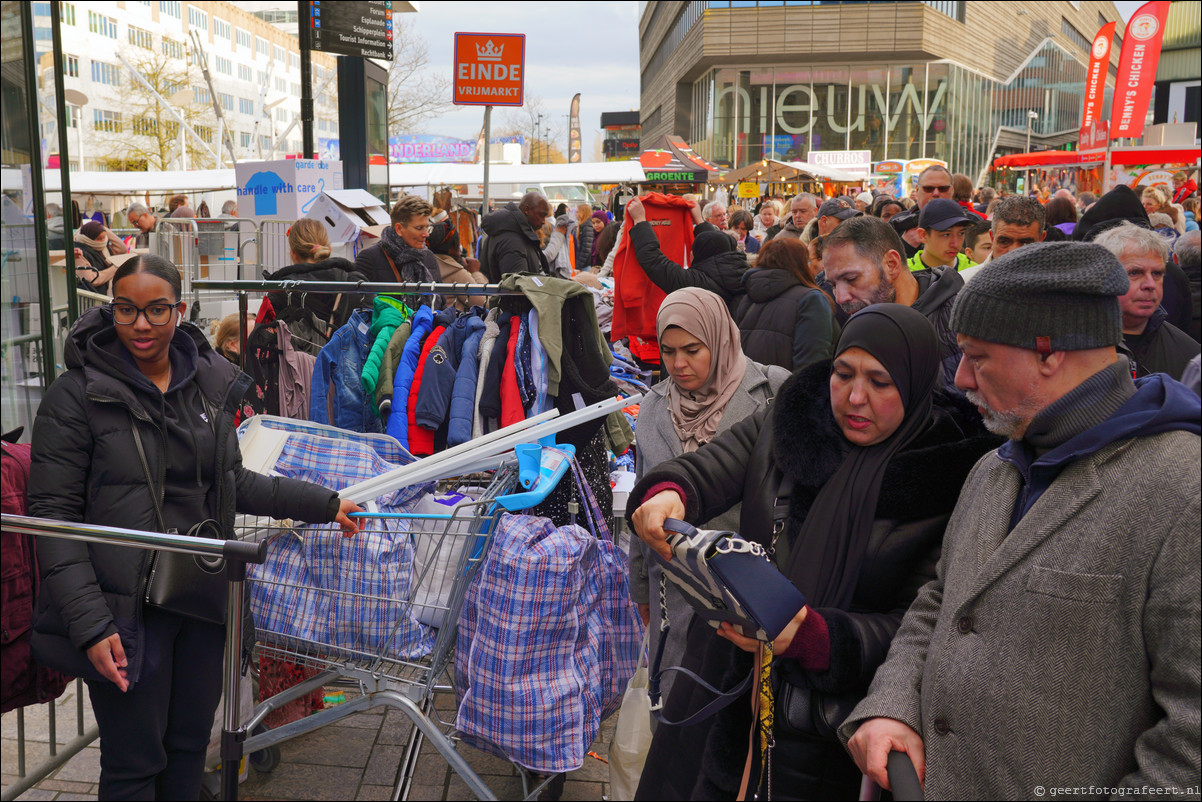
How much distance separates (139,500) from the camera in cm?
286

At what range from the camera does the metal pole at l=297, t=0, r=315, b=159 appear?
10742 mm

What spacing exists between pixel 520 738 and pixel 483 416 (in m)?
1.86

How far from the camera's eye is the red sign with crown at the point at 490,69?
29.9ft

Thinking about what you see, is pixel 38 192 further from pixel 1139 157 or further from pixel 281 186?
pixel 1139 157

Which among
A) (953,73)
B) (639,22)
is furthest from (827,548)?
(639,22)

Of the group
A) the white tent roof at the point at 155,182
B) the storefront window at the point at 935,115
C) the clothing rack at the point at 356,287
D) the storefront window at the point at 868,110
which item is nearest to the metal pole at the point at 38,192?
the clothing rack at the point at 356,287

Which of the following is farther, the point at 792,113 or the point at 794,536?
the point at 792,113

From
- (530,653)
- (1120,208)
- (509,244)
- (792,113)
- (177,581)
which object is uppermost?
(792,113)

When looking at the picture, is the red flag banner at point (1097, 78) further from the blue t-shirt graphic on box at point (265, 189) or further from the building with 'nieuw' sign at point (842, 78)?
the blue t-shirt graphic on box at point (265, 189)

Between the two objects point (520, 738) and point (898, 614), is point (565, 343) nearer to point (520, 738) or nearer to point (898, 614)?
point (520, 738)

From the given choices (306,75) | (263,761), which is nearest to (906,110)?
(306,75)

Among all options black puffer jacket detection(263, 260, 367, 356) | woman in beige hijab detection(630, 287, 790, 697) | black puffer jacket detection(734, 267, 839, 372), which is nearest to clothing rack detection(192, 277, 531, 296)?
black puffer jacket detection(263, 260, 367, 356)

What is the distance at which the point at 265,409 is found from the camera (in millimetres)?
4879

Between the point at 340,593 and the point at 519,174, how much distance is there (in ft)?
69.4
